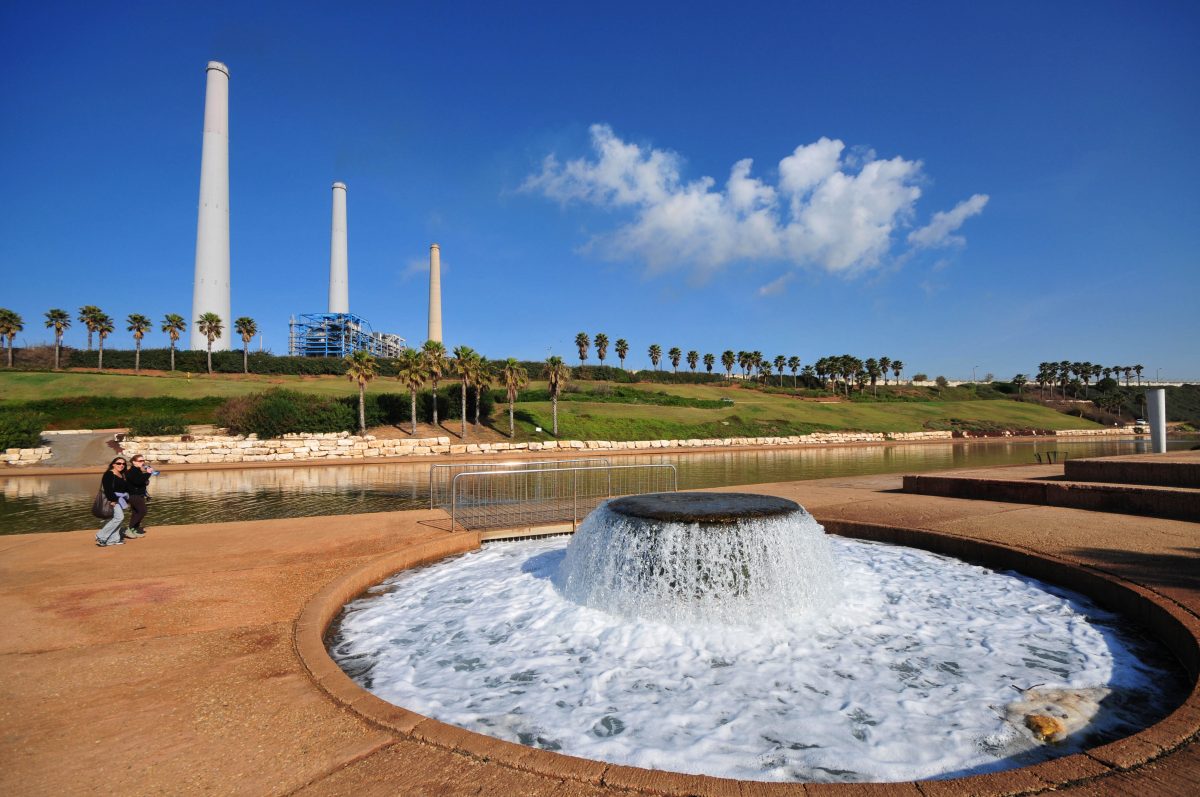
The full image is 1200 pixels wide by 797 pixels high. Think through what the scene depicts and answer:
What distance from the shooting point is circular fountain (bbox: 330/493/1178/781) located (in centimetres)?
457

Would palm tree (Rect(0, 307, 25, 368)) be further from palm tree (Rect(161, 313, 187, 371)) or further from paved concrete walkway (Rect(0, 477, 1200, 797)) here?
paved concrete walkway (Rect(0, 477, 1200, 797))

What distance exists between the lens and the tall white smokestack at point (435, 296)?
268ft

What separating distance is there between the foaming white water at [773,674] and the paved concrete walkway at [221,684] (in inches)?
39.5

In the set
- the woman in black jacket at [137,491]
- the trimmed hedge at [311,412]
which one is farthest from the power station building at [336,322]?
the woman in black jacket at [137,491]

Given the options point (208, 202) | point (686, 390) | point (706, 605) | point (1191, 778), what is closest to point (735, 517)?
point (706, 605)

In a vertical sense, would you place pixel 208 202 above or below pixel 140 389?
above

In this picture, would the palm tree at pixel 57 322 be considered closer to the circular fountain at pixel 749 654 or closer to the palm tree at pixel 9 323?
the palm tree at pixel 9 323

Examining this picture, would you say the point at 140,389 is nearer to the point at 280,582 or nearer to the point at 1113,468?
the point at 280,582

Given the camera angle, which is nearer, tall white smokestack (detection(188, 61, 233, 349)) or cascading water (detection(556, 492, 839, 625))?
cascading water (detection(556, 492, 839, 625))

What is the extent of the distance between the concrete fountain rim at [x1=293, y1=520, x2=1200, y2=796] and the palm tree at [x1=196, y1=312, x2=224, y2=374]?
7914 cm

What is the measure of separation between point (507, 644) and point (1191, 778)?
551cm

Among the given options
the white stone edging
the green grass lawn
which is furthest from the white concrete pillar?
the green grass lawn

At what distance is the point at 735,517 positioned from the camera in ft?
24.4

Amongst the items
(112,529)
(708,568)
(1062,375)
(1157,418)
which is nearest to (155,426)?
(112,529)
